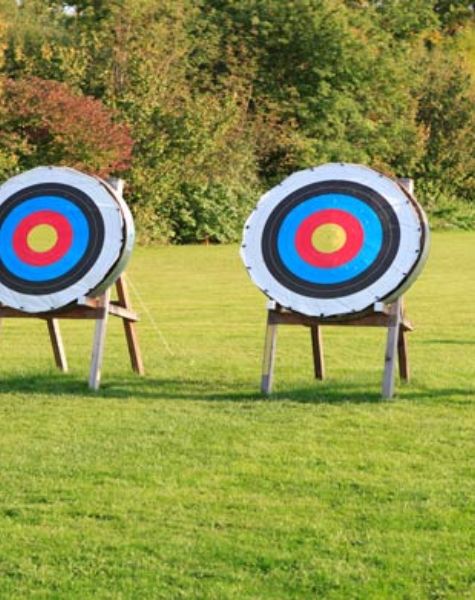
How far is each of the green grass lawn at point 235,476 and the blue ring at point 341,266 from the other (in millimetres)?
753

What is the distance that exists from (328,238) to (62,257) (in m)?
1.83

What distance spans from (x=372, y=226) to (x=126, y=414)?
2241mm

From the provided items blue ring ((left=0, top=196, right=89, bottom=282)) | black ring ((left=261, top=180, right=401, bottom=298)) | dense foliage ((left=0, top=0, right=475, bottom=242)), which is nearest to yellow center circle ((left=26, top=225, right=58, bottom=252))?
blue ring ((left=0, top=196, right=89, bottom=282))

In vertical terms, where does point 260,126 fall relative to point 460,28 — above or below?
below

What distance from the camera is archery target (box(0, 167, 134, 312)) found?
8.55m

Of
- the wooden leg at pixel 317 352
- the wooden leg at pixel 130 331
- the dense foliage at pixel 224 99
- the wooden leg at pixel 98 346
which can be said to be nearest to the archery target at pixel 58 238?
the wooden leg at pixel 98 346

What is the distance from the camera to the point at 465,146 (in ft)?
135

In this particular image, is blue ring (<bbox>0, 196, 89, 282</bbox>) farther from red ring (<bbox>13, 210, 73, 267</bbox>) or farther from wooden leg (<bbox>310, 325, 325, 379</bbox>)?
wooden leg (<bbox>310, 325, 325, 379</bbox>)

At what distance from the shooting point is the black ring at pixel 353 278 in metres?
8.31

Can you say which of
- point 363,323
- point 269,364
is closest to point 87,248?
point 269,364

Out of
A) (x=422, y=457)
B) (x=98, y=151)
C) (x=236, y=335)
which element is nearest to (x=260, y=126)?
(x=98, y=151)

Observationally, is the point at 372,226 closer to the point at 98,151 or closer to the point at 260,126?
the point at 98,151

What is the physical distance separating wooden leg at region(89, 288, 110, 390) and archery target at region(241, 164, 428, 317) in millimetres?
983

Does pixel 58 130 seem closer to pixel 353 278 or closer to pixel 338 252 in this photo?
pixel 338 252
